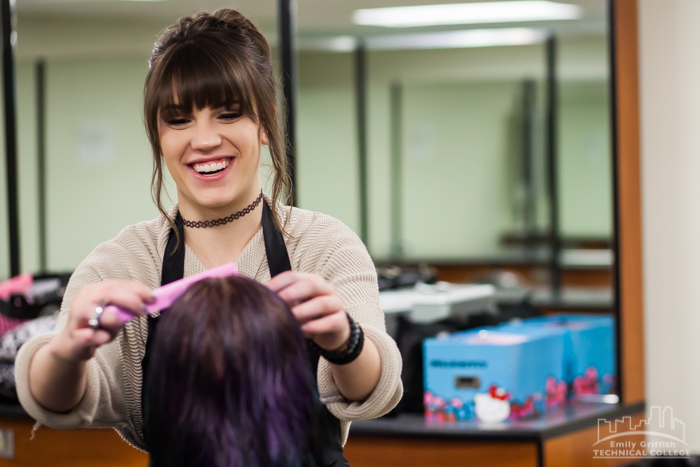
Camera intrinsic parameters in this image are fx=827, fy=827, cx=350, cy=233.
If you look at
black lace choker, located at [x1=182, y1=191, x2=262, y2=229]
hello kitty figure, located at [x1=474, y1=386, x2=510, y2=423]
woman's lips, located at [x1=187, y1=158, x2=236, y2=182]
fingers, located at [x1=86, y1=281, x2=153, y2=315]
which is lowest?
hello kitty figure, located at [x1=474, y1=386, x2=510, y2=423]

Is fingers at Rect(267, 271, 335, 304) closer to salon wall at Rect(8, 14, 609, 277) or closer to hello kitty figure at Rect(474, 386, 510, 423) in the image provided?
hello kitty figure at Rect(474, 386, 510, 423)

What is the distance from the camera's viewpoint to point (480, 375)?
9.31 ft

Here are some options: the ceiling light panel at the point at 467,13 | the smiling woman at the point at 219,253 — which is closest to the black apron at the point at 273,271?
the smiling woman at the point at 219,253

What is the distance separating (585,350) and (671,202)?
68 cm

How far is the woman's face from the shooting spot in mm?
1294

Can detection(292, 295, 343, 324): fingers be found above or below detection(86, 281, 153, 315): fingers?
below

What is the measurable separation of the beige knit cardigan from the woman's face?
0.11 metres

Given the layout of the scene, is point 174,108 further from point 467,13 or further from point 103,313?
point 467,13

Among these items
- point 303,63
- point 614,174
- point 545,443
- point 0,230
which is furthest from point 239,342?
point 0,230

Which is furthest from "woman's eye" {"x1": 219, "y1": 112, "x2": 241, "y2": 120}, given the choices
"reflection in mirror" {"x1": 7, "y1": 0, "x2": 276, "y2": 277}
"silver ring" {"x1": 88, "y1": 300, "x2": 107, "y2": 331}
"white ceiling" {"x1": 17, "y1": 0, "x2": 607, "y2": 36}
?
"reflection in mirror" {"x1": 7, "y1": 0, "x2": 276, "y2": 277}

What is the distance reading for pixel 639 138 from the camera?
10.9 feet

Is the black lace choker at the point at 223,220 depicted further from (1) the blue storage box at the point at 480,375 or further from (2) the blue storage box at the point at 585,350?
(2) the blue storage box at the point at 585,350

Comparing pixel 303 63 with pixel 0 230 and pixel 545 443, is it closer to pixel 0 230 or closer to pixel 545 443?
pixel 0 230

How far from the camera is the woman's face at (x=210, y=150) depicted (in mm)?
1294
